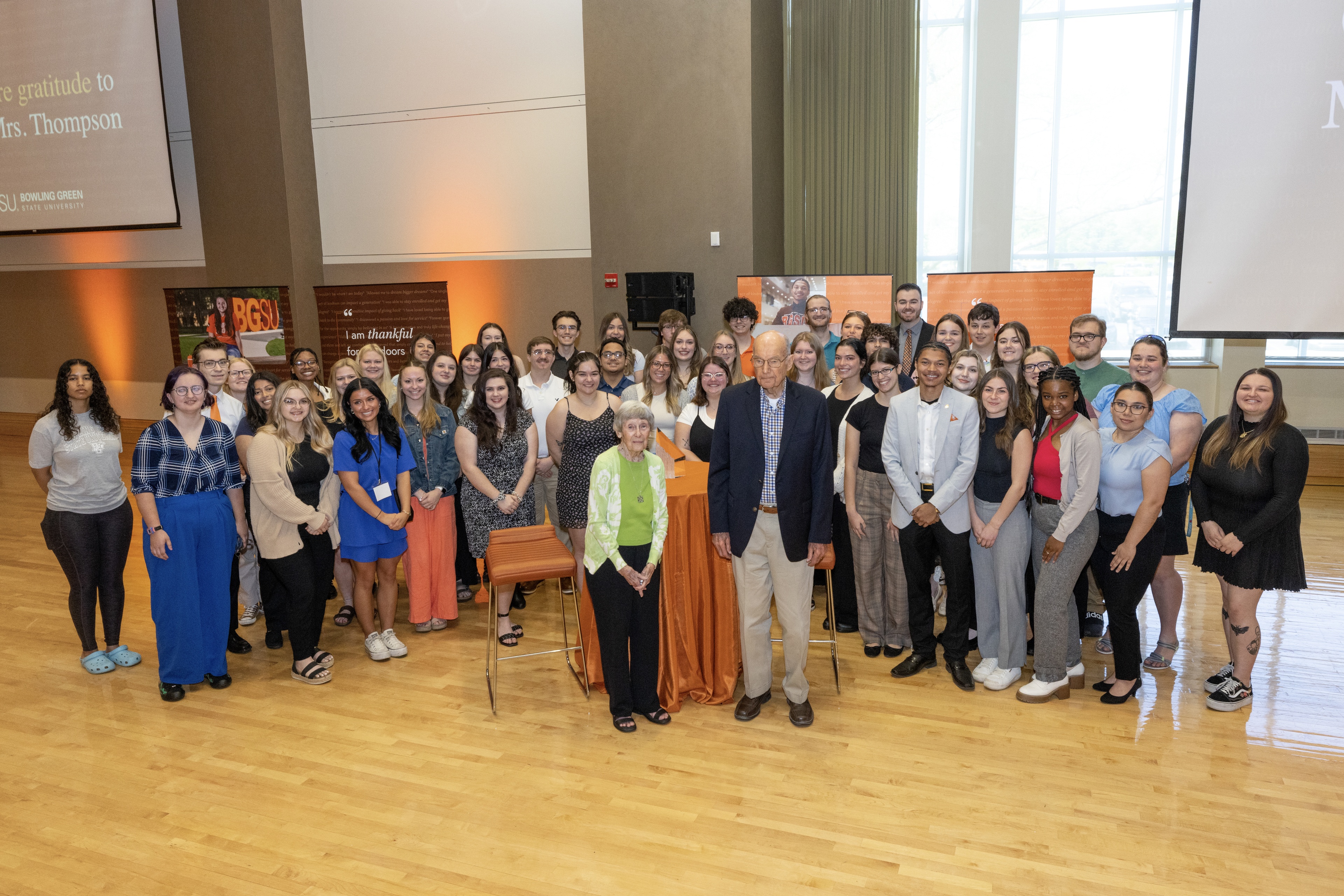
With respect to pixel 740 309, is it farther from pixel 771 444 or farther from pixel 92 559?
pixel 92 559

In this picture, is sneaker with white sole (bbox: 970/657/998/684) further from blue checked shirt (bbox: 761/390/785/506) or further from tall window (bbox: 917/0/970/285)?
tall window (bbox: 917/0/970/285)

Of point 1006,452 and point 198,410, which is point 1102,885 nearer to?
point 1006,452

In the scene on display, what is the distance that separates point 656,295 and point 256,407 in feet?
13.7

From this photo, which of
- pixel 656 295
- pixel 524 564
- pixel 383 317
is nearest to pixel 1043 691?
pixel 524 564

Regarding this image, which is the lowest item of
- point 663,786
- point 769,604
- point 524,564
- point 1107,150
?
point 663,786

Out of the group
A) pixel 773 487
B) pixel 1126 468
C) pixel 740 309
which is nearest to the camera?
pixel 773 487

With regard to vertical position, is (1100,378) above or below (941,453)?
above

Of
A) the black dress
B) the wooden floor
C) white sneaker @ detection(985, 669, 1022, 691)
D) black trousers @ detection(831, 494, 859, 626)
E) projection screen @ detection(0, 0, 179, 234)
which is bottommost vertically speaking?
the wooden floor

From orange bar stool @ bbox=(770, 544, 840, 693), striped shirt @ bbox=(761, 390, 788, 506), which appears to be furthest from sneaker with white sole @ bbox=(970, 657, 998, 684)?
striped shirt @ bbox=(761, 390, 788, 506)

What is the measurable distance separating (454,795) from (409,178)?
295 inches

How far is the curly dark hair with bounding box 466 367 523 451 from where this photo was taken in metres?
4.40

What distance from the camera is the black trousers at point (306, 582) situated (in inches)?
163

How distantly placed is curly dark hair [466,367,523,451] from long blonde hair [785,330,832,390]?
150 centimetres

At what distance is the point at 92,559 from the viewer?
4297 mm
